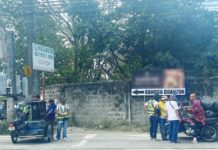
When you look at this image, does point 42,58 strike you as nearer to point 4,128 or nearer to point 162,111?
point 4,128

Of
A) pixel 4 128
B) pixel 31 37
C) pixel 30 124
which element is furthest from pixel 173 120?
pixel 4 128

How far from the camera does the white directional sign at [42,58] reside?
1866 cm

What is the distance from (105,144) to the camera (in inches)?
589

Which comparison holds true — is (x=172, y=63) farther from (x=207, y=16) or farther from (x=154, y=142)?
(x=154, y=142)

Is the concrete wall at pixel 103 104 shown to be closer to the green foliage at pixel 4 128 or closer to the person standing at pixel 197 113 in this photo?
the green foliage at pixel 4 128

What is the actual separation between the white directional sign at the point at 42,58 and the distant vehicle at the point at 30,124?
124 inches

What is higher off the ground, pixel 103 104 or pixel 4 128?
pixel 103 104

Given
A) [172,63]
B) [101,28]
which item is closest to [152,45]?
[172,63]

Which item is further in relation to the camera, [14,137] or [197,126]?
[14,137]

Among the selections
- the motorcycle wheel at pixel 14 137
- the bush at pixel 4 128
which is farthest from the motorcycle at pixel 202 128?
the bush at pixel 4 128

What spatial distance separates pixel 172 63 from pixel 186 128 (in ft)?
19.3

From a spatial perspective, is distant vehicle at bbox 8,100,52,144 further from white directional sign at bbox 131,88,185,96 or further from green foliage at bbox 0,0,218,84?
green foliage at bbox 0,0,218,84

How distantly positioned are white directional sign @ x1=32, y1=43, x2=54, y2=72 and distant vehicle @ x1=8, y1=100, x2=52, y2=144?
10.3 feet

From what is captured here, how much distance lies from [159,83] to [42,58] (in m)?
5.36
